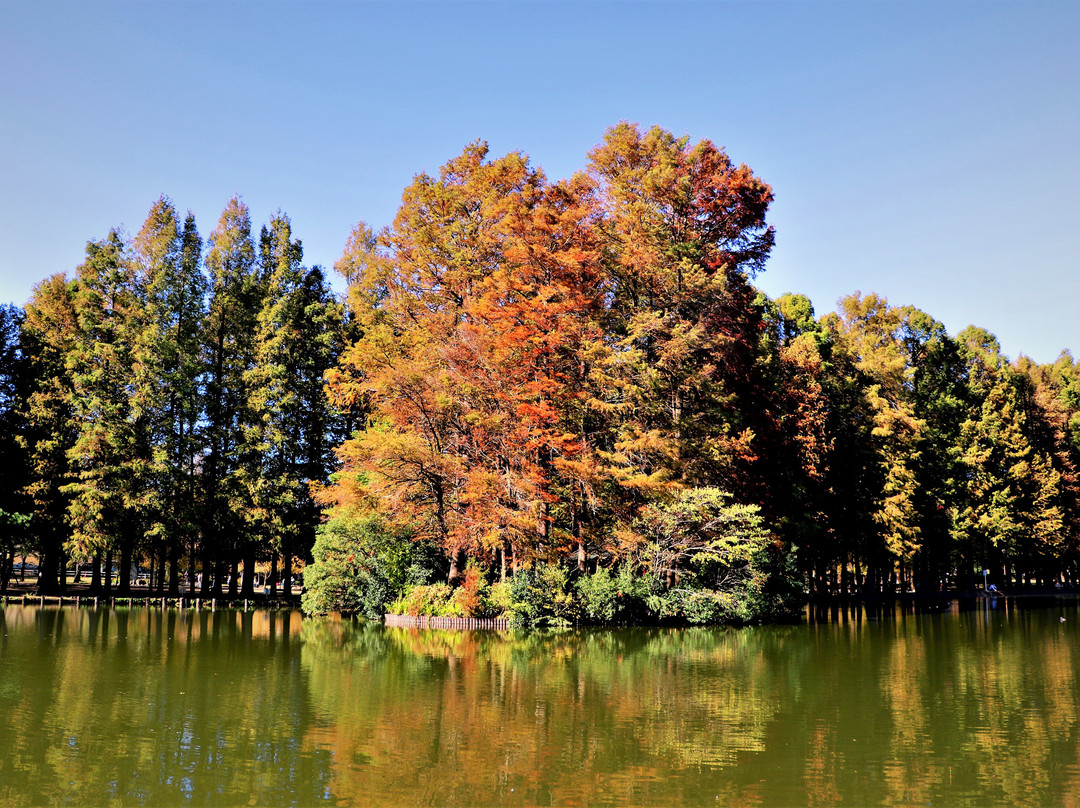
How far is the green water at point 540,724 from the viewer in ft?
32.9

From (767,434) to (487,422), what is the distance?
44.7 feet

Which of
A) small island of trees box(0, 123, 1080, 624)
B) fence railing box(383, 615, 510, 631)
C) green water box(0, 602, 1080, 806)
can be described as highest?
small island of trees box(0, 123, 1080, 624)

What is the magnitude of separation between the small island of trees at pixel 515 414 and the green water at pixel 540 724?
7.04 m

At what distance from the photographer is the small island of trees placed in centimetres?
3167

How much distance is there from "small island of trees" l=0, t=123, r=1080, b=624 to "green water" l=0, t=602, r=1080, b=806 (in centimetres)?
704

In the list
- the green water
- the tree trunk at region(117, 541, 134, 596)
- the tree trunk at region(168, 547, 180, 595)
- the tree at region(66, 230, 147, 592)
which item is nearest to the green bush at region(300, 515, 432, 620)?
the green water

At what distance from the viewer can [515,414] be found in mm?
32719

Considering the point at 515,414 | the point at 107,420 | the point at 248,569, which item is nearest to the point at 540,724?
the point at 515,414

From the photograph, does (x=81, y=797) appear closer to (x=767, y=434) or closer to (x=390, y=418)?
(x=390, y=418)

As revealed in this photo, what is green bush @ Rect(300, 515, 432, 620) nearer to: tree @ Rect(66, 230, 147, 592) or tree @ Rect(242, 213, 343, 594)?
tree @ Rect(242, 213, 343, 594)

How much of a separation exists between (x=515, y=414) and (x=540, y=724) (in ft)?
65.2

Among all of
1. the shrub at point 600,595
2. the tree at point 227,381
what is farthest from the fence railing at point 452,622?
the tree at point 227,381

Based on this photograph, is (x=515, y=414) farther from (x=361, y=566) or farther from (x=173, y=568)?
(x=173, y=568)

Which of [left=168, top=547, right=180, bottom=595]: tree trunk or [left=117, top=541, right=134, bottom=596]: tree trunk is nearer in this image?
[left=117, top=541, right=134, bottom=596]: tree trunk
